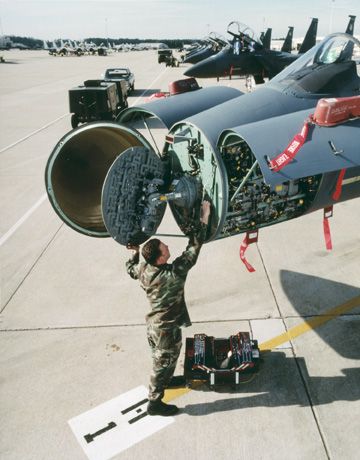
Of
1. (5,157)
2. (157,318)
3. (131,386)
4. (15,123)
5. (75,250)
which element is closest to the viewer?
(157,318)

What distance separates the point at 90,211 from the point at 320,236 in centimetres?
567

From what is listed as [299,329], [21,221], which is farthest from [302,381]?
[21,221]

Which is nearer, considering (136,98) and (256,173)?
(256,173)

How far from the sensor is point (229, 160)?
6078 millimetres

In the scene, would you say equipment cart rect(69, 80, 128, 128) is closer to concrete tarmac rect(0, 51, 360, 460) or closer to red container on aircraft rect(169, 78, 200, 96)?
concrete tarmac rect(0, 51, 360, 460)

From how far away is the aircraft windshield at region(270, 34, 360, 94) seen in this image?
658cm

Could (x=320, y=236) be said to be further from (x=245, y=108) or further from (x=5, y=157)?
(x=5, y=157)

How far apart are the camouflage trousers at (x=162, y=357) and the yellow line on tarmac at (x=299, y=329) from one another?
1.45ft

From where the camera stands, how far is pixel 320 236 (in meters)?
9.52

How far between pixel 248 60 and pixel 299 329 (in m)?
19.3

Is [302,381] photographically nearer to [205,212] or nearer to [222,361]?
[222,361]

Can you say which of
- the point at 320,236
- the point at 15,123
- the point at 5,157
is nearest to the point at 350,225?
the point at 320,236

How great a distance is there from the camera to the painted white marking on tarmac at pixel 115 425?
16.0 feet

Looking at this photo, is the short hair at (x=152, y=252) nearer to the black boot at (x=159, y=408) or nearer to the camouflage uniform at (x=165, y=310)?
the camouflage uniform at (x=165, y=310)
